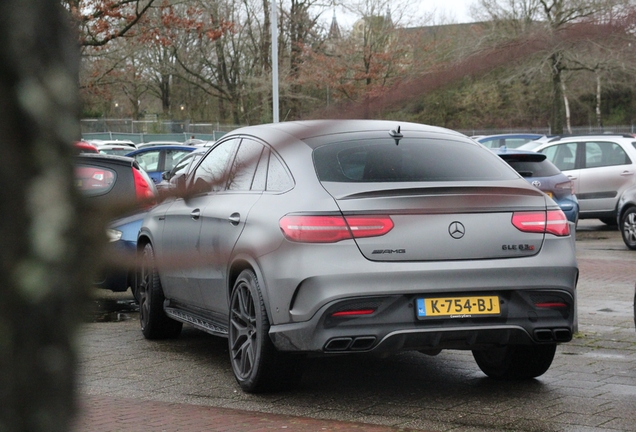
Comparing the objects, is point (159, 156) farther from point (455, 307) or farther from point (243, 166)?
point (243, 166)

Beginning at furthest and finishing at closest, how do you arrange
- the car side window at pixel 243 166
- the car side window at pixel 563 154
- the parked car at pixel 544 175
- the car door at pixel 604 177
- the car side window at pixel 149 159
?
the car side window at pixel 149 159 → the car side window at pixel 563 154 → the car door at pixel 604 177 → the parked car at pixel 544 175 → the car side window at pixel 243 166

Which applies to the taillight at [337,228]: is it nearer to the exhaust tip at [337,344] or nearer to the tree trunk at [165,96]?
the exhaust tip at [337,344]

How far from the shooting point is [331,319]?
5.16 m

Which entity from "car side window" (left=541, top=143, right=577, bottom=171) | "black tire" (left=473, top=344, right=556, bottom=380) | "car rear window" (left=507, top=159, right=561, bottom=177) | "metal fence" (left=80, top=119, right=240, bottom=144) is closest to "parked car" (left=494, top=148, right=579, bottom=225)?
"car rear window" (left=507, top=159, right=561, bottom=177)

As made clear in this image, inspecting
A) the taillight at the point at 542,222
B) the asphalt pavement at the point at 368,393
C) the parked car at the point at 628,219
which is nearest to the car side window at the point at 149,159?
the parked car at the point at 628,219

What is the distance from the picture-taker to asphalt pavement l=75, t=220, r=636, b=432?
508 centimetres

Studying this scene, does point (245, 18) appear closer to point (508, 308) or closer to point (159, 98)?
point (508, 308)

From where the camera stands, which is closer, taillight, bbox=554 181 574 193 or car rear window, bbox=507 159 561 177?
car rear window, bbox=507 159 561 177

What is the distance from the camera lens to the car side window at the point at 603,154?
1914cm

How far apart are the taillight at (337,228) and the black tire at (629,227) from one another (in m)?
11.8

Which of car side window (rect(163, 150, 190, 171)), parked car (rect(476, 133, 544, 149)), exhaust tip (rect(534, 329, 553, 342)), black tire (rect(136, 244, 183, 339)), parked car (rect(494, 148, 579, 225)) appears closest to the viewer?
exhaust tip (rect(534, 329, 553, 342))

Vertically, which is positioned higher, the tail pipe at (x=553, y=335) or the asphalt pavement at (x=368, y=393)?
the tail pipe at (x=553, y=335)

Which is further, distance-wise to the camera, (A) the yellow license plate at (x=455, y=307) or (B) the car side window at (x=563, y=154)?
(B) the car side window at (x=563, y=154)

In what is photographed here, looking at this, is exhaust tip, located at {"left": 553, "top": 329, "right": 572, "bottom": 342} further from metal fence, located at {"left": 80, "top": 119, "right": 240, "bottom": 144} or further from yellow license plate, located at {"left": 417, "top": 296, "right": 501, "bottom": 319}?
metal fence, located at {"left": 80, "top": 119, "right": 240, "bottom": 144}
